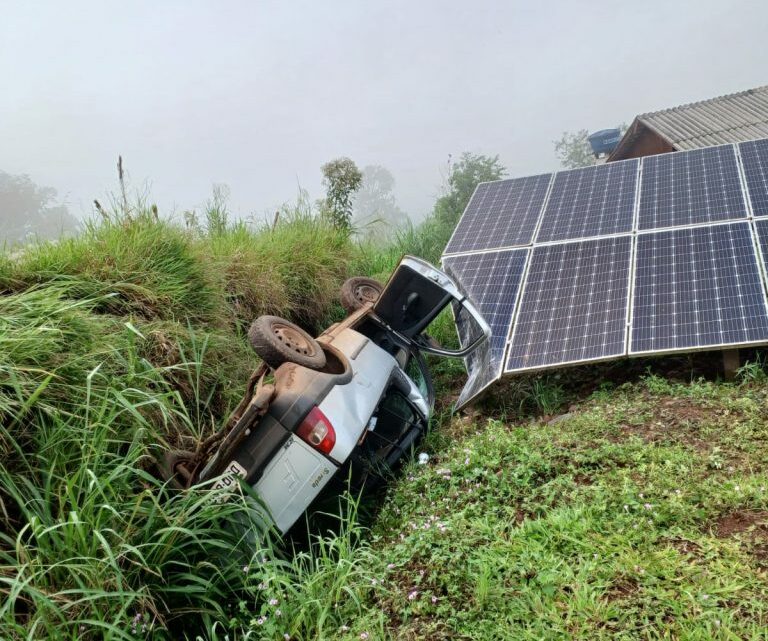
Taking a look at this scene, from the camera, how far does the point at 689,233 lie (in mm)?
7133

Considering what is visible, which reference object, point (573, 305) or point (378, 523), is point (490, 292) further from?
point (378, 523)

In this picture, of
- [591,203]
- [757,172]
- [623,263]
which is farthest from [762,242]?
[591,203]

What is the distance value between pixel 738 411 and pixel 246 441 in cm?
397

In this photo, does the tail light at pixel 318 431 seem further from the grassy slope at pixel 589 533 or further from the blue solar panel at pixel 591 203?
the blue solar panel at pixel 591 203

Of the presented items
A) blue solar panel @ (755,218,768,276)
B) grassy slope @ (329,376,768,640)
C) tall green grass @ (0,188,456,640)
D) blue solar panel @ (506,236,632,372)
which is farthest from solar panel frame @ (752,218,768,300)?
tall green grass @ (0,188,456,640)

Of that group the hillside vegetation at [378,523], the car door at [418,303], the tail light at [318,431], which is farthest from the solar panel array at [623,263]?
the tail light at [318,431]

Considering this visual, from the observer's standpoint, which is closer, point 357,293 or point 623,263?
point 623,263

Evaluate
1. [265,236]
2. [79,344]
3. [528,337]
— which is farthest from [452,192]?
[79,344]

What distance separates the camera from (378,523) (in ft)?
15.7

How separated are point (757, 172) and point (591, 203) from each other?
1.97m

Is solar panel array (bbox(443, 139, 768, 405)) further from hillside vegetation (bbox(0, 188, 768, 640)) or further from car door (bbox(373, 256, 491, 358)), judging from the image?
hillside vegetation (bbox(0, 188, 768, 640))

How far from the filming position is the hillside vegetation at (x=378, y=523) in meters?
3.09

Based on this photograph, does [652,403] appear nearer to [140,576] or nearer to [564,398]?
[564,398]

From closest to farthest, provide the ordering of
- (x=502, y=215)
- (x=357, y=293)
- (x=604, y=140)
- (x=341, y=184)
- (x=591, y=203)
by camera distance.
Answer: (x=357, y=293) → (x=591, y=203) → (x=502, y=215) → (x=341, y=184) → (x=604, y=140)
